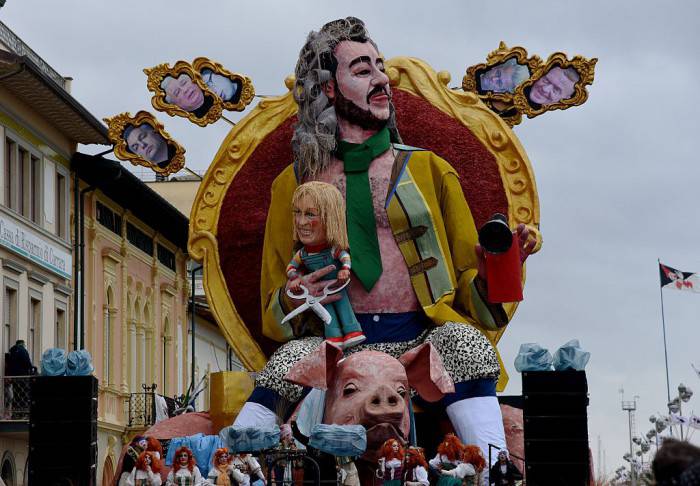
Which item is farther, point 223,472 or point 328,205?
point 328,205

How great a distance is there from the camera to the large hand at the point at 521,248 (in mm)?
15500

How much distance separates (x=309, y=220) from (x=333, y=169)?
2.45ft

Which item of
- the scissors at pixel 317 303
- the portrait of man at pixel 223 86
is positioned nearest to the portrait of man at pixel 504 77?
the portrait of man at pixel 223 86

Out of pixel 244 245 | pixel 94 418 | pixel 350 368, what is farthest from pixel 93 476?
pixel 244 245

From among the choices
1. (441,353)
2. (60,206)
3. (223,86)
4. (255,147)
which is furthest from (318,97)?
(60,206)

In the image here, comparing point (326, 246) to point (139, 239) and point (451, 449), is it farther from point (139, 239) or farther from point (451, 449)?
point (139, 239)

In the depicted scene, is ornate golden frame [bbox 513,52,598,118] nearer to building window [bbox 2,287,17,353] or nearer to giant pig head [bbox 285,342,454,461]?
giant pig head [bbox 285,342,454,461]

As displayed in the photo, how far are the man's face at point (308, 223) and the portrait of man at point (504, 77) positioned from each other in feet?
9.30

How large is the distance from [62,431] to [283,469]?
1721 mm

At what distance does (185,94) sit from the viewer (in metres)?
17.5

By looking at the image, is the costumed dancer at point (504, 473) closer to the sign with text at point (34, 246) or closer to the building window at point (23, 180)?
the sign with text at point (34, 246)

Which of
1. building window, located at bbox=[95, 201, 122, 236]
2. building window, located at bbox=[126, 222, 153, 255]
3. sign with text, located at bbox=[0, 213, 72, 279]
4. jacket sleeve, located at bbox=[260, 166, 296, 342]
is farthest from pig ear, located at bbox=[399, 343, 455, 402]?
building window, located at bbox=[126, 222, 153, 255]

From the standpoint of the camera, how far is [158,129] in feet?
57.1

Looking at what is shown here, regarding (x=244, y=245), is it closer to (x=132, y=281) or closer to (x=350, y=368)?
(x=350, y=368)
